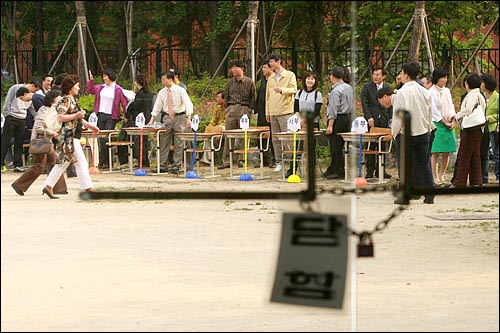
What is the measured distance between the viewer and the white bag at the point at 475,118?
7.14 meters

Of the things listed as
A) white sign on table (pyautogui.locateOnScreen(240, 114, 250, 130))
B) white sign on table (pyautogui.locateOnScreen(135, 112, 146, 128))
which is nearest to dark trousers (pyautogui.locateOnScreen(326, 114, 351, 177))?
white sign on table (pyautogui.locateOnScreen(240, 114, 250, 130))

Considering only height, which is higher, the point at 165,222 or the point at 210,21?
the point at 210,21

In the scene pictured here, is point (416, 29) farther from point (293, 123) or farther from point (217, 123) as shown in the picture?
point (293, 123)

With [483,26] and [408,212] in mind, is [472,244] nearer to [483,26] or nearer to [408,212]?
[408,212]

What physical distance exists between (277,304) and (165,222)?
185 inches

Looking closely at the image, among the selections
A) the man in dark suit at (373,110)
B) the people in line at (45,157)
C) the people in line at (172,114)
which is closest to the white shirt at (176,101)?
the people in line at (172,114)

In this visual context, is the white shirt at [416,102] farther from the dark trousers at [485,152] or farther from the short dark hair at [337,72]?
the short dark hair at [337,72]

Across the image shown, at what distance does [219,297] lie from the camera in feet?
12.7

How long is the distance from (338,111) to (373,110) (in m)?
0.25

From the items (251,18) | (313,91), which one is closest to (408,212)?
(251,18)

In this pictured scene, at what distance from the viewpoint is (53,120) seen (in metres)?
6.46

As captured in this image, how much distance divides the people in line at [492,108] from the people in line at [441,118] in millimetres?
257

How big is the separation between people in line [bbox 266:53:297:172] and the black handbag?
11.1ft

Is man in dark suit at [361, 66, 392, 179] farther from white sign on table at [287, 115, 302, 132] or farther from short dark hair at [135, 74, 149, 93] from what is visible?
short dark hair at [135, 74, 149, 93]
